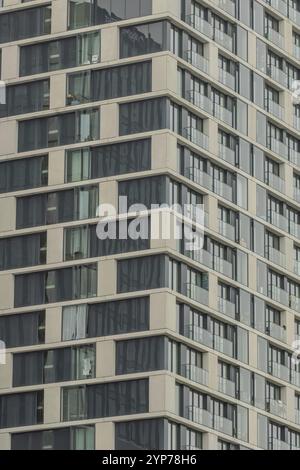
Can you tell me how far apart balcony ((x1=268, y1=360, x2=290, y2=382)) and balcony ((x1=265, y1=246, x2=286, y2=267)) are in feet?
23.1

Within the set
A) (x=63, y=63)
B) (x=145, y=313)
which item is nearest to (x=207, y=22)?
(x=63, y=63)

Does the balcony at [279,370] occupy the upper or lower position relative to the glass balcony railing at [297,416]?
upper

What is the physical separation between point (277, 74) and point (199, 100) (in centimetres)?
1103

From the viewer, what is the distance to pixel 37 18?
15525cm

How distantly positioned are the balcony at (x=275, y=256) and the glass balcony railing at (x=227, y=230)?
4394 mm

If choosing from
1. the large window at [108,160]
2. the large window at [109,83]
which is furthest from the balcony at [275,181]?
the large window at [109,83]

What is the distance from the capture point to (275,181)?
15988cm

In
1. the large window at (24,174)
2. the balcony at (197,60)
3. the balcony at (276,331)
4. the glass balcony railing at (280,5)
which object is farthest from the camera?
the glass balcony railing at (280,5)

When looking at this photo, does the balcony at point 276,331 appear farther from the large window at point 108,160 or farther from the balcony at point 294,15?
the balcony at point 294,15

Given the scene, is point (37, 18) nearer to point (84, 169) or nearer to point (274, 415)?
point (84, 169)

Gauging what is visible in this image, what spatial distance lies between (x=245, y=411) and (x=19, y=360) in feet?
Answer: 49.4

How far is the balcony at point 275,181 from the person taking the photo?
159m

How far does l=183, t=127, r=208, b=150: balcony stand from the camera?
151 meters

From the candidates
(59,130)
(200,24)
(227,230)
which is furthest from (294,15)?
(59,130)
